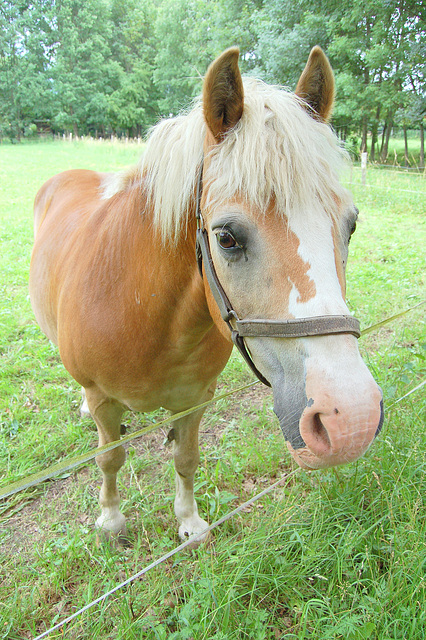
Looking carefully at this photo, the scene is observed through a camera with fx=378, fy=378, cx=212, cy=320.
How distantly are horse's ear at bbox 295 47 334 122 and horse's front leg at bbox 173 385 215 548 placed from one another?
4.81 ft

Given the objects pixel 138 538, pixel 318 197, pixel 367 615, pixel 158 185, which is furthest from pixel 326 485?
pixel 158 185

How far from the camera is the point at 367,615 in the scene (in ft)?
4.75

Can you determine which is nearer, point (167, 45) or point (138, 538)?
point (138, 538)

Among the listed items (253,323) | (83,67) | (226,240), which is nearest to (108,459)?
(253,323)

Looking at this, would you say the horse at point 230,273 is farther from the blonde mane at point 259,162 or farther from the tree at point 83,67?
the tree at point 83,67

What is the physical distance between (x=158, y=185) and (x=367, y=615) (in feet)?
6.05

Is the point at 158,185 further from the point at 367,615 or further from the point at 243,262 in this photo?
the point at 367,615

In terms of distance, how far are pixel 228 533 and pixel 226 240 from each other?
179cm

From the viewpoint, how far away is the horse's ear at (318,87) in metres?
1.38

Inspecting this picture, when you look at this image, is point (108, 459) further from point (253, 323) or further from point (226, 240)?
point (226, 240)

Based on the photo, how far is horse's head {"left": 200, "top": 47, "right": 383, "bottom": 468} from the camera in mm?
980

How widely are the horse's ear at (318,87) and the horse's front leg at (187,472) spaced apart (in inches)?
57.7

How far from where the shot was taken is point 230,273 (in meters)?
1.19

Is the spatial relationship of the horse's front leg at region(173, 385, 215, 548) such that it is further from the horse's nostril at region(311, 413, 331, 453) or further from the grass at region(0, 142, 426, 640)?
the horse's nostril at region(311, 413, 331, 453)
